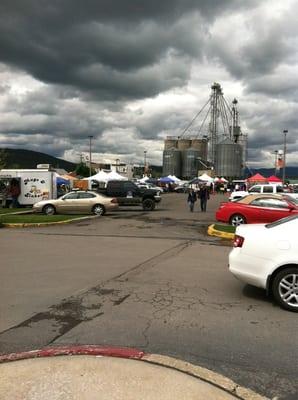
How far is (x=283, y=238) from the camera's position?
21.7ft

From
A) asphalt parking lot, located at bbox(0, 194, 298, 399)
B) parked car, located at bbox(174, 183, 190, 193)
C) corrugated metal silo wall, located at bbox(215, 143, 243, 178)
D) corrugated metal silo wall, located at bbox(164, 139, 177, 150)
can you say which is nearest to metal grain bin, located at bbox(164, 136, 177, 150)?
corrugated metal silo wall, located at bbox(164, 139, 177, 150)

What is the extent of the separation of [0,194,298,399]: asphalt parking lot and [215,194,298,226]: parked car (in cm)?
619

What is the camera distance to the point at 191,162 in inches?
5399

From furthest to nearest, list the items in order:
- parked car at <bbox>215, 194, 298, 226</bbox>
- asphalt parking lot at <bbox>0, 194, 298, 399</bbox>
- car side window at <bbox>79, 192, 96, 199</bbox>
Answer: car side window at <bbox>79, 192, 96, 199</bbox> → parked car at <bbox>215, 194, 298, 226</bbox> → asphalt parking lot at <bbox>0, 194, 298, 399</bbox>

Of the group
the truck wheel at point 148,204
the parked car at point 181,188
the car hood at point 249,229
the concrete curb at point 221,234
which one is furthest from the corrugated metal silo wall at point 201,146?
the car hood at point 249,229

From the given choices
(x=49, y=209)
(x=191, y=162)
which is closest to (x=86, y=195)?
(x=49, y=209)

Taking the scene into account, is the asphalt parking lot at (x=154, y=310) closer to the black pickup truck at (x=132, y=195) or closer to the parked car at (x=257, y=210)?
the parked car at (x=257, y=210)

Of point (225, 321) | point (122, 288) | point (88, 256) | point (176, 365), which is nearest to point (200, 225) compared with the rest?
point (88, 256)

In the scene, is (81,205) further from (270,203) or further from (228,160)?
(228,160)

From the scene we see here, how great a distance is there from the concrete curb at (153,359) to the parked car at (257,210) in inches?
535

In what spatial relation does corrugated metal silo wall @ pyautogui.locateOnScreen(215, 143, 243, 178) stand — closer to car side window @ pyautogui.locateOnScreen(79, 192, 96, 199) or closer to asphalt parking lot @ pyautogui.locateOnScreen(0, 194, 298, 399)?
car side window @ pyautogui.locateOnScreen(79, 192, 96, 199)

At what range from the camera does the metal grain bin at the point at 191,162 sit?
136750mm

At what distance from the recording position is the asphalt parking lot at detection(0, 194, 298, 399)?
472 cm

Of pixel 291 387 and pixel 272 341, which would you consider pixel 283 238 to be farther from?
pixel 291 387
